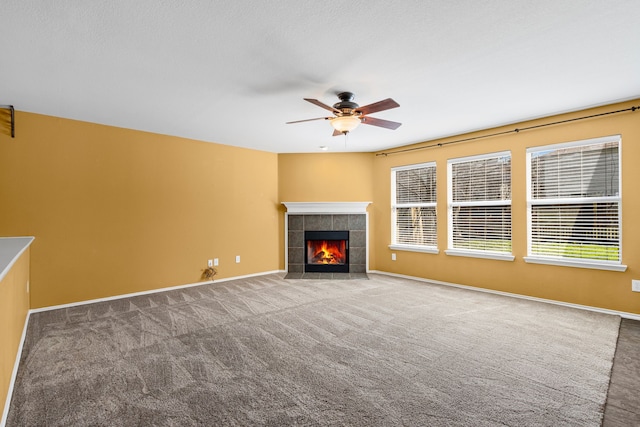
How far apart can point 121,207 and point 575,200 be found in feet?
20.5

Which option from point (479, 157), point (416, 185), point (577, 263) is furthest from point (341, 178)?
point (577, 263)

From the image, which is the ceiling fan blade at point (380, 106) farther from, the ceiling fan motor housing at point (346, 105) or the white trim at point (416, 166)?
the white trim at point (416, 166)

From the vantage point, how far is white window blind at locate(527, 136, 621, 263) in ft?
12.0

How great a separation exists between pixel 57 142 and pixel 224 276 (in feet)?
10.3

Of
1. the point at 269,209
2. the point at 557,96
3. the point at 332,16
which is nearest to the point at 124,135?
the point at 269,209

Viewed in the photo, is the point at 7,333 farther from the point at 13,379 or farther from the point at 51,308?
the point at 51,308

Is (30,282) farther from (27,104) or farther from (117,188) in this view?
(27,104)

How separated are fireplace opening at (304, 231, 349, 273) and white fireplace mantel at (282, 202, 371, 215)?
438 mm

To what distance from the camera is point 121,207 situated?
4.43 m

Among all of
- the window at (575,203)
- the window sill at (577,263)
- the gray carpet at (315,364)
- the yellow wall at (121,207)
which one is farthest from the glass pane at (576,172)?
the yellow wall at (121,207)

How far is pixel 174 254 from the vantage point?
495 cm

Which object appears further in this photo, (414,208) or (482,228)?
(414,208)

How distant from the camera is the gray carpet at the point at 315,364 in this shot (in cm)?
188

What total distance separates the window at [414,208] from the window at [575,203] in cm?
152
